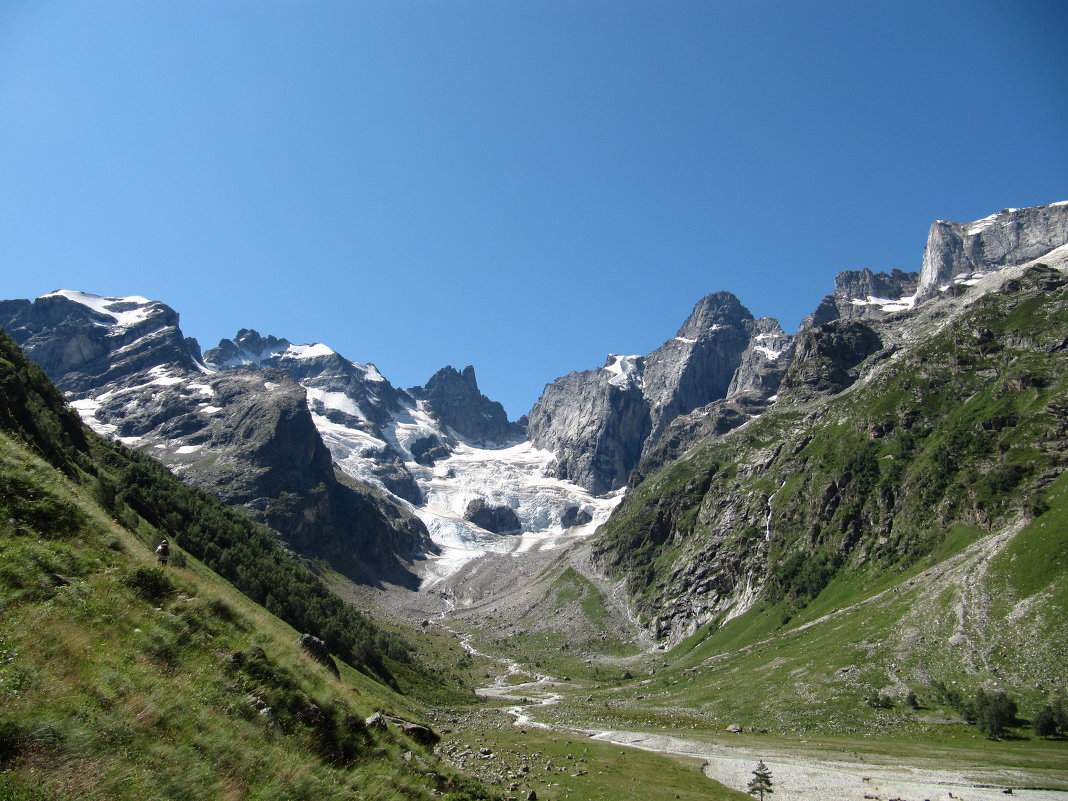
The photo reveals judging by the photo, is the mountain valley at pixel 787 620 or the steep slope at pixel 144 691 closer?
the steep slope at pixel 144 691

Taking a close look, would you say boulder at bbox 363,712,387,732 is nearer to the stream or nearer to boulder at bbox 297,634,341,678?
boulder at bbox 297,634,341,678

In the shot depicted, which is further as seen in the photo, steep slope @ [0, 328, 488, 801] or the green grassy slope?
the green grassy slope

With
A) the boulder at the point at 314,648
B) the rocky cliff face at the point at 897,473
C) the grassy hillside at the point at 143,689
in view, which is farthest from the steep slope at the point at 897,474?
the grassy hillside at the point at 143,689

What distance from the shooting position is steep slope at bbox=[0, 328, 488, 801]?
36.6ft

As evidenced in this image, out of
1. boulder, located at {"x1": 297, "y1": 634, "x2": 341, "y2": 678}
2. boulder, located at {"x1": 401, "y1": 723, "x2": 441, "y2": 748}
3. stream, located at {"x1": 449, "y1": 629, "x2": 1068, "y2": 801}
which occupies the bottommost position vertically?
stream, located at {"x1": 449, "y1": 629, "x2": 1068, "y2": 801}

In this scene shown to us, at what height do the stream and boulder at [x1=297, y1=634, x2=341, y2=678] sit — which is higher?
boulder at [x1=297, y1=634, x2=341, y2=678]

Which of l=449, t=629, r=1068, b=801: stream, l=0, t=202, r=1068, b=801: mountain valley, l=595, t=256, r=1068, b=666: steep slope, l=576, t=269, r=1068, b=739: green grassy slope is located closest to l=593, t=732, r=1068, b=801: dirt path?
l=449, t=629, r=1068, b=801: stream

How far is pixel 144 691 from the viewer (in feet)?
45.2

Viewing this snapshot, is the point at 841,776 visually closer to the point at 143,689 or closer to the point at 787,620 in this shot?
the point at 143,689

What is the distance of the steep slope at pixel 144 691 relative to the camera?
36.6 ft

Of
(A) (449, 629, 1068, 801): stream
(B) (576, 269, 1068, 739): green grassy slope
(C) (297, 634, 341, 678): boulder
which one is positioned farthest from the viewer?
(B) (576, 269, 1068, 739): green grassy slope

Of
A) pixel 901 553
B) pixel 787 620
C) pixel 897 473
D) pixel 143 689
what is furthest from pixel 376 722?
pixel 897 473

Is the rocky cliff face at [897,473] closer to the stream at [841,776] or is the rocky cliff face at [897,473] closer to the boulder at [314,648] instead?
the stream at [841,776]

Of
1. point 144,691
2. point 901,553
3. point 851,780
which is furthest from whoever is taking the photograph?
point 901,553
